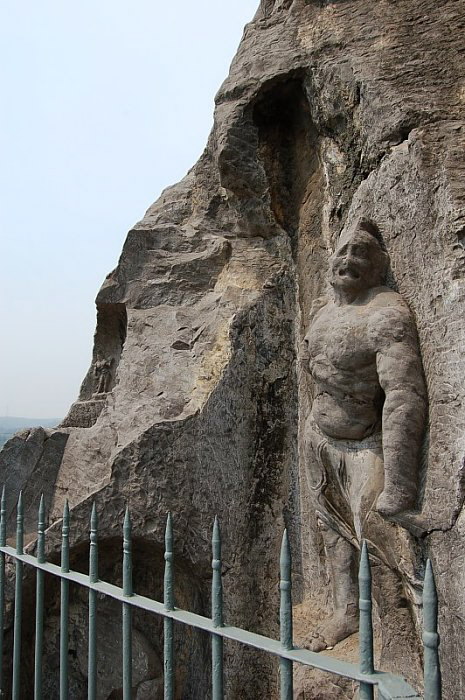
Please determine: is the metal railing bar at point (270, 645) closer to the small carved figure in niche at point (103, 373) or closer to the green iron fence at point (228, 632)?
the green iron fence at point (228, 632)

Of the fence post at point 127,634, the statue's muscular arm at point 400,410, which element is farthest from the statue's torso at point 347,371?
the fence post at point 127,634

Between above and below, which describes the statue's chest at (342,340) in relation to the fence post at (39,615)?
above

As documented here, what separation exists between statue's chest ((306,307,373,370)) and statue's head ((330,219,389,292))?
5.6 inches

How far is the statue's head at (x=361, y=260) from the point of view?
339 centimetres

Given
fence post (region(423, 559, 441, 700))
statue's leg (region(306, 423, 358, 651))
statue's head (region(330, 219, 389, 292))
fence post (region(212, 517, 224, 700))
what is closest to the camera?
fence post (region(423, 559, 441, 700))

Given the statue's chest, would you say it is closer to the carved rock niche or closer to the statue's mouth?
the statue's mouth

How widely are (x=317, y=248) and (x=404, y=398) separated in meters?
1.59

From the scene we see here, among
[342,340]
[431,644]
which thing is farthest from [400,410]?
[431,644]

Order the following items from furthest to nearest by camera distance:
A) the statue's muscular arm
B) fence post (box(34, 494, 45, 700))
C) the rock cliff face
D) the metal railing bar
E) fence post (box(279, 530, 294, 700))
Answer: the rock cliff face → the statue's muscular arm → fence post (box(34, 494, 45, 700)) → fence post (box(279, 530, 294, 700)) → the metal railing bar

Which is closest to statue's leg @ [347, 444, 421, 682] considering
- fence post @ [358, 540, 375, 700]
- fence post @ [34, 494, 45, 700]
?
fence post @ [358, 540, 375, 700]

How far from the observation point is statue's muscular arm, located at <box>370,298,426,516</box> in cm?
298

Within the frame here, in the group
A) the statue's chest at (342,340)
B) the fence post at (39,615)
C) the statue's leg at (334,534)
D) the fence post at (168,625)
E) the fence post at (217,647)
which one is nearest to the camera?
the fence post at (217,647)

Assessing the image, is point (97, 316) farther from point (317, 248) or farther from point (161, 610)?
point (161, 610)

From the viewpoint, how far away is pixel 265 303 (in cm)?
437
